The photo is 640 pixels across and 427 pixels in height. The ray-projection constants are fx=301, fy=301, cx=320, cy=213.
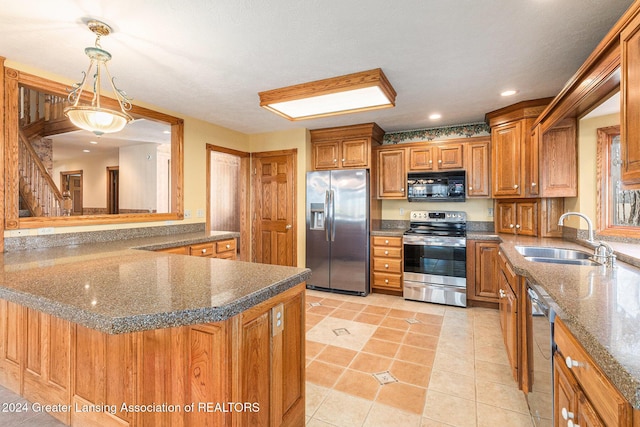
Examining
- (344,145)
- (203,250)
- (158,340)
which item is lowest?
(158,340)

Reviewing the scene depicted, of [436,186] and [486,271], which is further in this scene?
[436,186]

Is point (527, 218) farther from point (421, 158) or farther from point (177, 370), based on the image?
point (177, 370)

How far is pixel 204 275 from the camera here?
1532 millimetres

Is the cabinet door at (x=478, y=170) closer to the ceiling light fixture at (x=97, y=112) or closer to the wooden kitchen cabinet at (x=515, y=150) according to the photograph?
the wooden kitchen cabinet at (x=515, y=150)

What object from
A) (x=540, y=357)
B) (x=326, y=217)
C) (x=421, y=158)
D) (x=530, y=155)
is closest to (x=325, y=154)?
(x=326, y=217)

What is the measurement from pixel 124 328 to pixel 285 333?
738 mm

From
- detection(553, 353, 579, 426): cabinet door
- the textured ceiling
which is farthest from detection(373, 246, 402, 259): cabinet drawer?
detection(553, 353, 579, 426): cabinet door

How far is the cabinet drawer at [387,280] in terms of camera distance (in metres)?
4.08

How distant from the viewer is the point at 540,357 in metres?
1.51

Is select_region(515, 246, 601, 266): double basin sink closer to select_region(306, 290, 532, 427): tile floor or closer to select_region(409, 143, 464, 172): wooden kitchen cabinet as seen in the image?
select_region(306, 290, 532, 427): tile floor

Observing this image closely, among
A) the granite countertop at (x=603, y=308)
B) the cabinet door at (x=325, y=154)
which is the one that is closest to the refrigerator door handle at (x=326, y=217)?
the cabinet door at (x=325, y=154)

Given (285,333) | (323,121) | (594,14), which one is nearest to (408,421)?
(285,333)

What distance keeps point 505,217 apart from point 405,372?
257 cm

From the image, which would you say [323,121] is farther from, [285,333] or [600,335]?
[600,335]
